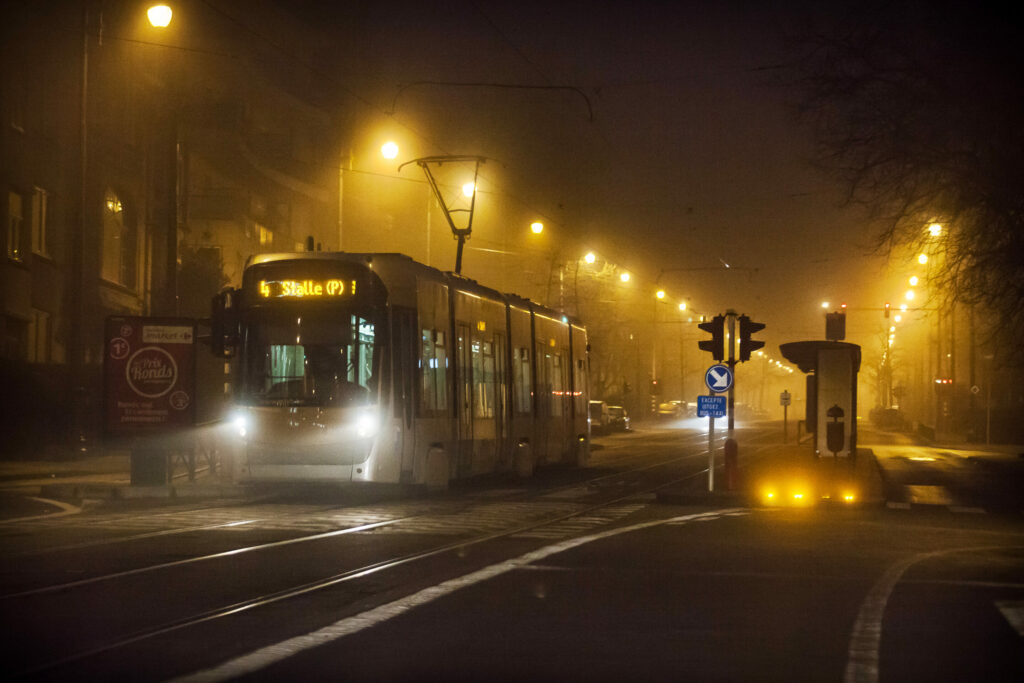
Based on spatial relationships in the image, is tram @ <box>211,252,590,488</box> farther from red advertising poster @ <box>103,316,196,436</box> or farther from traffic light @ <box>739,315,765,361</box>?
traffic light @ <box>739,315,765,361</box>

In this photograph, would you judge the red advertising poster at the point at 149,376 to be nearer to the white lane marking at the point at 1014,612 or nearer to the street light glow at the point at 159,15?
the street light glow at the point at 159,15

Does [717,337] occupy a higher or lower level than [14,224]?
lower

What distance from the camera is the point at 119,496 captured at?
22641mm

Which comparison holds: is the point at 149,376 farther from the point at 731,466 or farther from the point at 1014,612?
the point at 1014,612

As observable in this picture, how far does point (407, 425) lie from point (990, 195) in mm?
13148

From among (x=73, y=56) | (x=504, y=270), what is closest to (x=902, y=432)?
(x=504, y=270)

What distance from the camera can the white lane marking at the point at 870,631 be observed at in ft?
26.7

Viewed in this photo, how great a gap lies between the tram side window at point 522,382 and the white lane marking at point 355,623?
12.1 metres

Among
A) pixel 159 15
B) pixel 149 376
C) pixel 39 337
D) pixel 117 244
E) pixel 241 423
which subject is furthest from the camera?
pixel 117 244

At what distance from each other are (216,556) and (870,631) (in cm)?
671

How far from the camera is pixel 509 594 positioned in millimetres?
11281

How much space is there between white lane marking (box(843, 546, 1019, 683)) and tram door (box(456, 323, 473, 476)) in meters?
10.4

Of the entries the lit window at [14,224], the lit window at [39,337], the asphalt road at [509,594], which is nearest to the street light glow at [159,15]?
the asphalt road at [509,594]

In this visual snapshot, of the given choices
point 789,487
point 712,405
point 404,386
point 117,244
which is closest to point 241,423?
point 404,386
